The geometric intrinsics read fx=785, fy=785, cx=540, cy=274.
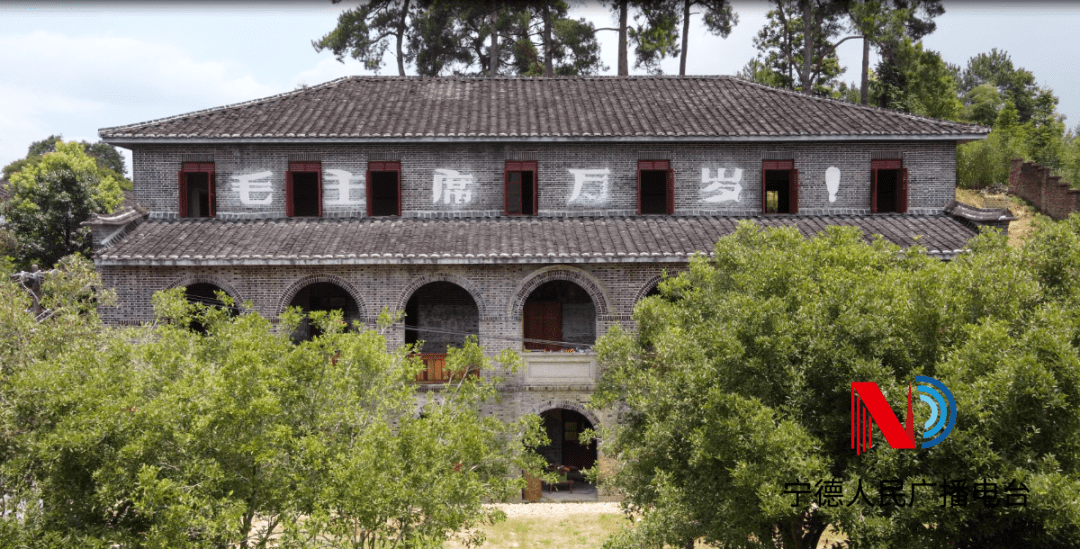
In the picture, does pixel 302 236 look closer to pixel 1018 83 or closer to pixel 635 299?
pixel 635 299

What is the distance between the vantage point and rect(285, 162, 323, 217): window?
19375mm

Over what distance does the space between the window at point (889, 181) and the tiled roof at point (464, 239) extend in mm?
478

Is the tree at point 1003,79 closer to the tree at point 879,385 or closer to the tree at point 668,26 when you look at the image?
the tree at point 668,26

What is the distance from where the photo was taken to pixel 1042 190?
102 ft

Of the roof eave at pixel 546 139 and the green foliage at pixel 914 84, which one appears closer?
the roof eave at pixel 546 139

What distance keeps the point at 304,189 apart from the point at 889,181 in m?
16.1

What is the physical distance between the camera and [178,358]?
30.9 ft

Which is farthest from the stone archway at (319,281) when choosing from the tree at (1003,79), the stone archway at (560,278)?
the tree at (1003,79)

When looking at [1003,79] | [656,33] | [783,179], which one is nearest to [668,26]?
[656,33]

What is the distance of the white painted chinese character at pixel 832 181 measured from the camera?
19.8 metres

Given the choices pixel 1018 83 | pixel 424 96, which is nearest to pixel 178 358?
pixel 424 96

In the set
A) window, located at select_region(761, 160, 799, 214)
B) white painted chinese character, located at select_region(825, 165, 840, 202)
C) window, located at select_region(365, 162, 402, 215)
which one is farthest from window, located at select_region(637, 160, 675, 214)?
window, located at select_region(365, 162, 402, 215)

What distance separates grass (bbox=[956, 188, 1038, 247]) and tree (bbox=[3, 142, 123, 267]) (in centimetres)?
3380

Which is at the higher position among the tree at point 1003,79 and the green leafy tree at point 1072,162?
the tree at point 1003,79
